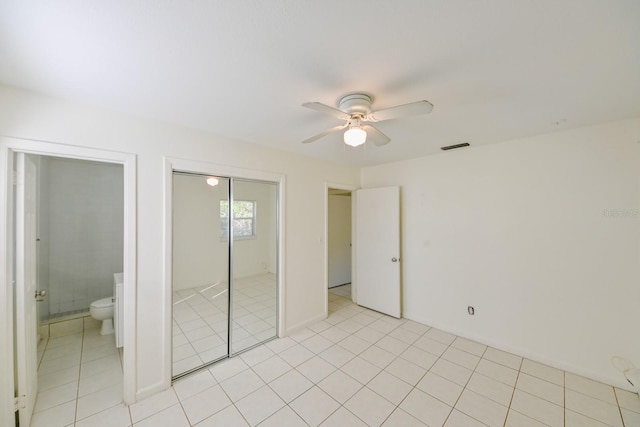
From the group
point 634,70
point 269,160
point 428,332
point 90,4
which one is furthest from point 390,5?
point 428,332

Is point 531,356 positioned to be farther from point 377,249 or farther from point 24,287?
point 24,287

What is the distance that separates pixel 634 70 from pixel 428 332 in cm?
300

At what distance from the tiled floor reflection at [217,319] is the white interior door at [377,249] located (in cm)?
162

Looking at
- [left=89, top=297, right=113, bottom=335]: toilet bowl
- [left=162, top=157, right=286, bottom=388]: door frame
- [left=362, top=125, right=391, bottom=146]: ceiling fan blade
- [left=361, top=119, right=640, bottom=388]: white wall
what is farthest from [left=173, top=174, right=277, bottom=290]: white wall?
[left=361, top=119, right=640, bottom=388]: white wall

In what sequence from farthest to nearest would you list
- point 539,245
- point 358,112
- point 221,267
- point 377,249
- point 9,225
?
point 377,249
point 221,267
point 539,245
point 358,112
point 9,225

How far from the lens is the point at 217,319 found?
2.63 m

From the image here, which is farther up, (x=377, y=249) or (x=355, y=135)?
(x=355, y=135)

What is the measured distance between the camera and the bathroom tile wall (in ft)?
10.2

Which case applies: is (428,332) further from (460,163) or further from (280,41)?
(280,41)

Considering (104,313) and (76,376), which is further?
(104,313)

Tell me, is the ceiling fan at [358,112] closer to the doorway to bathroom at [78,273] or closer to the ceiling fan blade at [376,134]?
the ceiling fan blade at [376,134]

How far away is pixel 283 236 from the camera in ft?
9.74

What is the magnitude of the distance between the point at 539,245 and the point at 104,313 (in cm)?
506

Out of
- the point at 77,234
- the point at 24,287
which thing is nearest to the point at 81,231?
the point at 77,234
